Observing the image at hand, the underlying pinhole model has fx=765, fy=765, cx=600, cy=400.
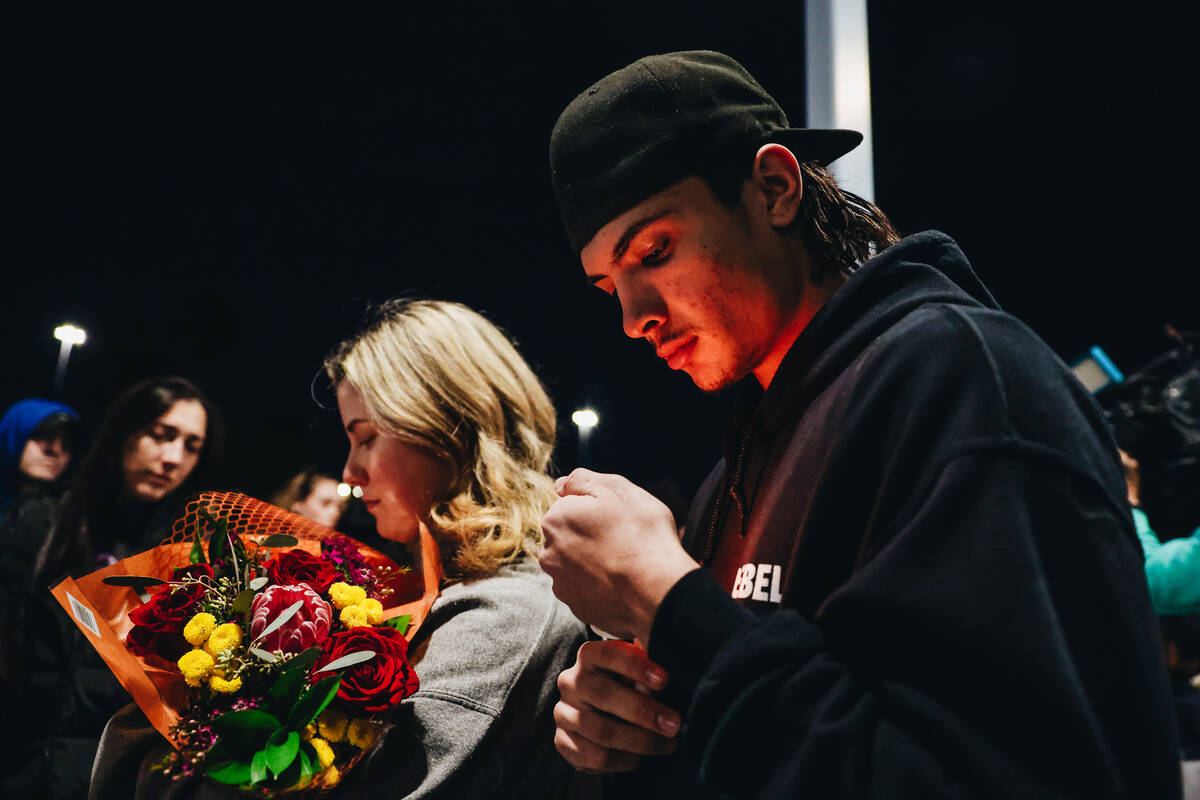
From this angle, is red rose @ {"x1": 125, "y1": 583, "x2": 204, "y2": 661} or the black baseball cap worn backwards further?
red rose @ {"x1": 125, "y1": 583, "x2": 204, "y2": 661}

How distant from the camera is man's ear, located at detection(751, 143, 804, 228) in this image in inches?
53.7

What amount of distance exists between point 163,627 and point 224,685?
8.3 inches

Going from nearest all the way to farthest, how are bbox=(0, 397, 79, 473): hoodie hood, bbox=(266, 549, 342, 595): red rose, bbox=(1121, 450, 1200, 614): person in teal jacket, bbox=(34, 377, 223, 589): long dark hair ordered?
1. bbox=(266, 549, 342, 595): red rose
2. bbox=(1121, 450, 1200, 614): person in teal jacket
3. bbox=(34, 377, 223, 589): long dark hair
4. bbox=(0, 397, 79, 473): hoodie hood

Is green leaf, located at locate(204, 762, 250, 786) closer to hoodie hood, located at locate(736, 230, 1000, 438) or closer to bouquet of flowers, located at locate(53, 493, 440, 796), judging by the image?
bouquet of flowers, located at locate(53, 493, 440, 796)

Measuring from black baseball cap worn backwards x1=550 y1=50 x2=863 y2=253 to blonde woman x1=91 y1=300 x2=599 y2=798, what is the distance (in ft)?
2.77

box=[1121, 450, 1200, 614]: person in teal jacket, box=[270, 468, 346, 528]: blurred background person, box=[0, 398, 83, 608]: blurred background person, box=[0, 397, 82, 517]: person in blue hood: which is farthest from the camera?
box=[270, 468, 346, 528]: blurred background person

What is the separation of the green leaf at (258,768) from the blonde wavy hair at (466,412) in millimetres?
627

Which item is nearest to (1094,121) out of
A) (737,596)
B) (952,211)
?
(952,211)

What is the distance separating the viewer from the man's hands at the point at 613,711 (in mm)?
1157

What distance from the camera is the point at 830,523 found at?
3.20 ft

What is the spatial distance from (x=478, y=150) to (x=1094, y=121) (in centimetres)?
480

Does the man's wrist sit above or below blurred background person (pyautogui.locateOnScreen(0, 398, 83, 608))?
above

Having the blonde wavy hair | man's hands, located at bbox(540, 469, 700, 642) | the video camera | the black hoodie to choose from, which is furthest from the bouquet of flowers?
the video camera

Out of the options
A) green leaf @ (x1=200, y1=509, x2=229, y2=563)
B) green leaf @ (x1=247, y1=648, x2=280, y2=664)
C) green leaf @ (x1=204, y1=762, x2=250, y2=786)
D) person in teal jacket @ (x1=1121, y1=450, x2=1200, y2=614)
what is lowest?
person in teal jacket @ (x1=1121, y1=450, x2=1200, y2=614)
